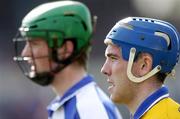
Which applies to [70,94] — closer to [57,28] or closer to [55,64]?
[55,64]

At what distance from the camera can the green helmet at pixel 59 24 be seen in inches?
163

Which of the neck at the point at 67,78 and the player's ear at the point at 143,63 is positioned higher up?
the player's ear at the point at 143,63

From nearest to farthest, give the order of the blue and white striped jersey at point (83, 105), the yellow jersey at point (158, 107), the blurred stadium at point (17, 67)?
the yellow jersey at point (158, 107) → the blue and white striped jersey at point (83, 105) → the blurred stadium at point (17, 67)

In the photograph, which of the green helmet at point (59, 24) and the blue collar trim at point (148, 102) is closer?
the blue collar trim at point (148, 102)

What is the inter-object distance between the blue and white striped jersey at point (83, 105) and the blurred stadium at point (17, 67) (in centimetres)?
603

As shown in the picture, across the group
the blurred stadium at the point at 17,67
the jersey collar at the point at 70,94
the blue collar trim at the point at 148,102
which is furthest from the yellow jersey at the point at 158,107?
the blurred stadium at the point at 17,67

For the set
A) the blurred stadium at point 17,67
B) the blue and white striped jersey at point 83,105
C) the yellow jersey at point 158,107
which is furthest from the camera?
the blurred stadium at point 17,67

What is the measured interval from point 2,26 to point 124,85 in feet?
30.0

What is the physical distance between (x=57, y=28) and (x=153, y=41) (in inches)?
22.0

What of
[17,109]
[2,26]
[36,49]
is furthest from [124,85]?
[2,26]

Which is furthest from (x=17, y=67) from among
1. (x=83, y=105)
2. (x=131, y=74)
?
(x=131, y=74)

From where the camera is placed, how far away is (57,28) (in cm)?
418

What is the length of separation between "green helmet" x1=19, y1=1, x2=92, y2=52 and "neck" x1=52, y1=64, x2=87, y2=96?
0.43 feet

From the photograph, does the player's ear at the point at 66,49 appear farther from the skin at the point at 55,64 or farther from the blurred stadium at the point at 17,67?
the blurred stadium at the point at 17,67
